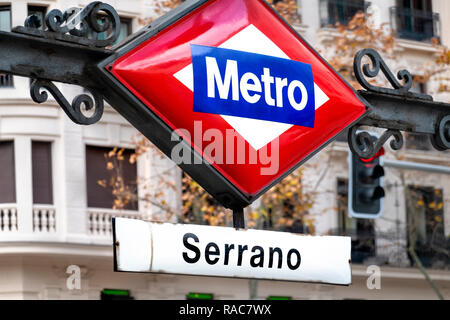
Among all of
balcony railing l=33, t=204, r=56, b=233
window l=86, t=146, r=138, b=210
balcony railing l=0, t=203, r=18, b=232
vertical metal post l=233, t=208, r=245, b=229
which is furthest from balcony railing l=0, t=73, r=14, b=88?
vertical metal post l=233, t=208, r=245, b=229

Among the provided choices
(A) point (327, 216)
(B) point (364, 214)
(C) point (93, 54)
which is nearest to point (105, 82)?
(C) point (93, 54)

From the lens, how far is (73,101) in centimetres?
402

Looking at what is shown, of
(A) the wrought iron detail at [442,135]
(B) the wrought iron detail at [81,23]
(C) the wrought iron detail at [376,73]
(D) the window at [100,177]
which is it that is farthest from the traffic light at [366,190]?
Answer: (D) the window at [100,177]

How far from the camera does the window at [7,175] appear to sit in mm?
27922

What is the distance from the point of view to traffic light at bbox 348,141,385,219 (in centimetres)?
1583

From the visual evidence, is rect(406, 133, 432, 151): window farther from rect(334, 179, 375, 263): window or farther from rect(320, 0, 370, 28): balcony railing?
rect(320, 0, 370, 28): balcony railing

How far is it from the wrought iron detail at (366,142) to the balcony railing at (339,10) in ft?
91.8

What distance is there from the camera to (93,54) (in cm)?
411

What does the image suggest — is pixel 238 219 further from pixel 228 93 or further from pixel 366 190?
pixel 366 190

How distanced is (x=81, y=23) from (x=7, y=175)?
79.9 ft

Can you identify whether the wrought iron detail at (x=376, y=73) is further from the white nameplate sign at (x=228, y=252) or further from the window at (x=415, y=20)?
the window at (x=415, y=20)

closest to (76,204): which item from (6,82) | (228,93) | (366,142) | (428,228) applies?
(6,82)

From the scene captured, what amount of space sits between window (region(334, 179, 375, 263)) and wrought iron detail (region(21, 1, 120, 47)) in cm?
2848

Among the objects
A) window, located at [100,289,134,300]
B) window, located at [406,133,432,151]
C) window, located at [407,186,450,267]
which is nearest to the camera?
window, located at [100,289,134,300]
